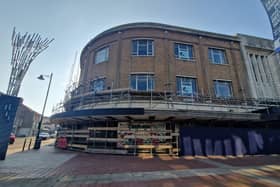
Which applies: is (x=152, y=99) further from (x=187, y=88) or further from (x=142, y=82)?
(x=187, y=88)

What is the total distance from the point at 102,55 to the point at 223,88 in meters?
13.4

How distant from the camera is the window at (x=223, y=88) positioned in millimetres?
14727

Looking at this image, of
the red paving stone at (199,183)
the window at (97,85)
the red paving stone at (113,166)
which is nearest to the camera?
the red paving stone at (199,183)

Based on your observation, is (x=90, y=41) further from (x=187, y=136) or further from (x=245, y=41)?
(x=245, y=41)

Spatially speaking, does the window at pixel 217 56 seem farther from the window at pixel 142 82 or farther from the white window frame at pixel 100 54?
the white window frame at pixel 100 54

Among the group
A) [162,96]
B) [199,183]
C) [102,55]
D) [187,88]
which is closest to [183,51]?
[187,88]

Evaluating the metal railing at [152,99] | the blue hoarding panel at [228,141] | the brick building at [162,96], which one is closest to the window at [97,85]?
the brick building at [162,96]

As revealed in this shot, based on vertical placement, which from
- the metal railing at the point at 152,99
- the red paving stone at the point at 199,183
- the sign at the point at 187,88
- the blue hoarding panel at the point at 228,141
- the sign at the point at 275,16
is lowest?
the red paving stone at the point at 199,183

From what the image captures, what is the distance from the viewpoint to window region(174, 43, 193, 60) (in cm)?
1549

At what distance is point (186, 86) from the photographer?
14.3 m

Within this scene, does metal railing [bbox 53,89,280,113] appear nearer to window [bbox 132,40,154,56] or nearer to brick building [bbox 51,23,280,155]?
brick building [bbox 51,23,280,155]

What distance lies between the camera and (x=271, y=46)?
58.8ft

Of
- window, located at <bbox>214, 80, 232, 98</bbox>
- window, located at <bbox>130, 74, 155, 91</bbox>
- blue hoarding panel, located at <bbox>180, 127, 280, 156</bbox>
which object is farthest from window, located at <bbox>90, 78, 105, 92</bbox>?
window, located at <bbox>214, 80, 232, 98</bbox>

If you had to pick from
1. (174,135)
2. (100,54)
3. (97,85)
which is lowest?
(174,135)
